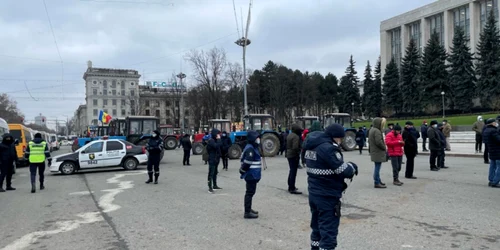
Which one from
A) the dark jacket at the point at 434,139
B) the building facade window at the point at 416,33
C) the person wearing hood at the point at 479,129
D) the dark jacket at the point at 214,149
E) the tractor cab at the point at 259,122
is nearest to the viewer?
the dark jacket at the point at 214,149

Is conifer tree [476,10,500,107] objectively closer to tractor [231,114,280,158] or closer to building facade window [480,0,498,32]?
building facade window [480,0,498,32]

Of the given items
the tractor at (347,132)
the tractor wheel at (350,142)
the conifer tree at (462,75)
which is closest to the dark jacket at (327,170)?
the tractor at (347,132)

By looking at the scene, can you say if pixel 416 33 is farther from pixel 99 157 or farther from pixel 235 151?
pixel 99 157

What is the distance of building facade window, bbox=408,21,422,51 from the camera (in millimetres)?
73125

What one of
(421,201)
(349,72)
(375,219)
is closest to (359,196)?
(421,201)

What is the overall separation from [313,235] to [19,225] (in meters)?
5.93

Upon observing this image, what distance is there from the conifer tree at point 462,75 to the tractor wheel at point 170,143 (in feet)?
132

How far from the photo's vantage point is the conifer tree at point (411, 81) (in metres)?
61.4

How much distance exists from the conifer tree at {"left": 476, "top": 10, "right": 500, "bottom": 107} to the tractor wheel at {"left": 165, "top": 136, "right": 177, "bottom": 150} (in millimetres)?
39626

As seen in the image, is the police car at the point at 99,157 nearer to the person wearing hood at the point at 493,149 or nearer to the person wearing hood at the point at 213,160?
the person wearing hood at the point at 213,160

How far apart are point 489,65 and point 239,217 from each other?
177 ft

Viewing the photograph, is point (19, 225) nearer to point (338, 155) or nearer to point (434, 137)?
point (338, 155)

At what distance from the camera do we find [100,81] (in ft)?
369

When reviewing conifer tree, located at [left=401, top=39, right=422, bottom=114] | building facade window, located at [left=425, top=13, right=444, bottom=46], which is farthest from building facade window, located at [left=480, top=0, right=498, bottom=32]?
conifer tree, located at [left=401, top=39, right=422, bottom=114]
